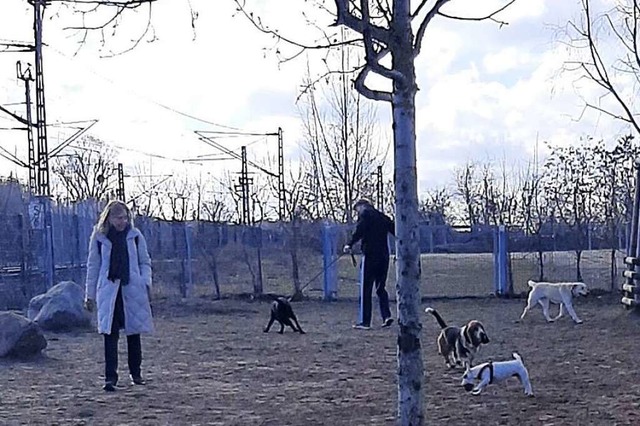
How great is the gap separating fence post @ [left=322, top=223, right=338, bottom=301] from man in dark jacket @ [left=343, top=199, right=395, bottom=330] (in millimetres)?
6597

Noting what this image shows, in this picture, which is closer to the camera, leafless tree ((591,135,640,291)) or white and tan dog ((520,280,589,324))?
white and tan dog ((520,280,589,324))

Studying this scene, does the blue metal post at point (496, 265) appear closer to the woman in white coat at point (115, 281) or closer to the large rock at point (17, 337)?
the large rock at point (17, 337)

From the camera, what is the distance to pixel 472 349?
10.7 m

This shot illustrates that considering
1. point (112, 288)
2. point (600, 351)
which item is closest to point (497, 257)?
point (600, 351)

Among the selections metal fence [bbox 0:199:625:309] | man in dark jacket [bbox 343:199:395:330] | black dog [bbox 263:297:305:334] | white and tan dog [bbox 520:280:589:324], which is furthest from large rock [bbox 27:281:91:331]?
white and tan dog [bbox 520:280:589:324]

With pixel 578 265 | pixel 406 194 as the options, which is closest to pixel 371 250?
pixel 578 265

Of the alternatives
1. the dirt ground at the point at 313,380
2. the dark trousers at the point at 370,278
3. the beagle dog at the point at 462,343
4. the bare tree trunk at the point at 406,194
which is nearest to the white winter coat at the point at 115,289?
the dirt ground at the point at 313,380

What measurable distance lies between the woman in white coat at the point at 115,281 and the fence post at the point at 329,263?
489 inches

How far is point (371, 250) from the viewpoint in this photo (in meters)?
15.5

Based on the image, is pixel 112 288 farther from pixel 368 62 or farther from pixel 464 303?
pixel 464 303

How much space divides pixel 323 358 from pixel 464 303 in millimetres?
9473

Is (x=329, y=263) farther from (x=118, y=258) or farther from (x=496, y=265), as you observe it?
(x=118, y=258)

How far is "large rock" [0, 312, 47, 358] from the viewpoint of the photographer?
12.4 m

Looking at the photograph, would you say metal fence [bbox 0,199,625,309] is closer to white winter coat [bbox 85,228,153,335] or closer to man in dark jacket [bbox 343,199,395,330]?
man in dark jacket [bbox 343,199,395,330]
